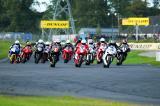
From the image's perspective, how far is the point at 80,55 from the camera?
123 ft

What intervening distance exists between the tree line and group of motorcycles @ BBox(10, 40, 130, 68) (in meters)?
107

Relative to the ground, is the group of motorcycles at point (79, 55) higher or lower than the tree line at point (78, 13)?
lower

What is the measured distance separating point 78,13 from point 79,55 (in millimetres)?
132434

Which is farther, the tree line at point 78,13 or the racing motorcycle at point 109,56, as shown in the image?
the tree line at point 78,13

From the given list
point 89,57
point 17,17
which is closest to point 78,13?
point 17,17

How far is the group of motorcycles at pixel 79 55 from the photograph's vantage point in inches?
1463

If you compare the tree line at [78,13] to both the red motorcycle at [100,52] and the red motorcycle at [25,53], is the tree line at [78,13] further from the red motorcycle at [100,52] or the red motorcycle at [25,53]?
the red motorcycle at [100,52]

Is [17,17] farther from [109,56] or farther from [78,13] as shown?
[109,56]

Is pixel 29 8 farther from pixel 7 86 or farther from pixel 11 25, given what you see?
pixel 7 86

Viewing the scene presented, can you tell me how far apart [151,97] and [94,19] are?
146132 millimetres

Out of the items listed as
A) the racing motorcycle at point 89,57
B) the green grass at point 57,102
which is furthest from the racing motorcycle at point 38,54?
the green grass at point 57,102

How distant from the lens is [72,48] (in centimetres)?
4194

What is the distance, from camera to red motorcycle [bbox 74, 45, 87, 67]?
3719 centimetres

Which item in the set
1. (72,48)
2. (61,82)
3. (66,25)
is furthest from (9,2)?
(61,82)
